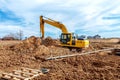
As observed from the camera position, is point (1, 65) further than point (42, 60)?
No

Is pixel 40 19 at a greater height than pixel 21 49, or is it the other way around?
pixel 40 19

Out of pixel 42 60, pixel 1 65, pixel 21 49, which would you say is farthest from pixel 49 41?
pixel 1 65

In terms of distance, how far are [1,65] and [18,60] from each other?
3.71 ft

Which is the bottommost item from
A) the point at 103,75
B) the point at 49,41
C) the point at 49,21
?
the point at 103,75

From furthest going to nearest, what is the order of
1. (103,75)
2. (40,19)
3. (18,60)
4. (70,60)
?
(40,19) → (70,60) → (18,60) → (103,75)

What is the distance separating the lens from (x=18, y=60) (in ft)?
32.7

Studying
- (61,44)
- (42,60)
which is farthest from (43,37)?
(42,60)

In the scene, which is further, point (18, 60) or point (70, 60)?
point (70, 60)

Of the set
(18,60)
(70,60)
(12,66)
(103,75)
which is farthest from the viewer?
(70,60)

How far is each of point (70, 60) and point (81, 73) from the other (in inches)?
113

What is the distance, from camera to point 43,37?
760 inches

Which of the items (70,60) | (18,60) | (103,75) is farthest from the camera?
(70,60)

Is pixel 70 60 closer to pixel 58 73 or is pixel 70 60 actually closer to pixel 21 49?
pixel 58 73

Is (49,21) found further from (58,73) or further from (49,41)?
(58,73)
